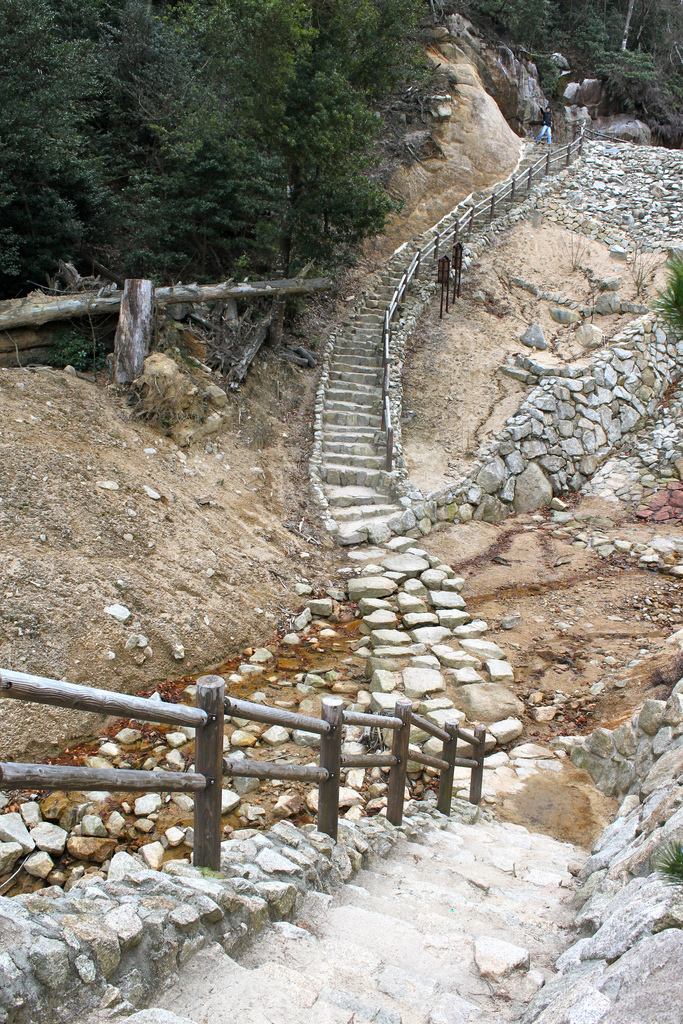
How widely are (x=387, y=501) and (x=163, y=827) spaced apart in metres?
7.44

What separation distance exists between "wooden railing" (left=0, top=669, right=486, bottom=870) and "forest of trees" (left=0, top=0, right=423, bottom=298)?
9316 millimetres

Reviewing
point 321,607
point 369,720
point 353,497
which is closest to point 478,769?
point 369,720

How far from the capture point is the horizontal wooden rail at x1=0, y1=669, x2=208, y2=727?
2256 millimetres

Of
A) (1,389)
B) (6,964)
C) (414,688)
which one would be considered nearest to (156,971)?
(6,964)

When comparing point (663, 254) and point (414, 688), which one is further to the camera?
point (663, 254)

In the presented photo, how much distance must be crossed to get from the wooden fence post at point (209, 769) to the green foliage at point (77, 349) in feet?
27.5

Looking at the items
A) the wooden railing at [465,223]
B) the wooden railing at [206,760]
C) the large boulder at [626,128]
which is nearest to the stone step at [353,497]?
the wooden railing at [465,223]

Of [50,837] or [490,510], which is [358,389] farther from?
[50,837]

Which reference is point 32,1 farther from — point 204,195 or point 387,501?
point 387,501

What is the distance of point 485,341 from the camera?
15.5 metres

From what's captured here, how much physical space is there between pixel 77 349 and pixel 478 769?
818 cm

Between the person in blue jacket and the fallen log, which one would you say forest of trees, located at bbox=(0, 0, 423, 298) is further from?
the person in blue jacket

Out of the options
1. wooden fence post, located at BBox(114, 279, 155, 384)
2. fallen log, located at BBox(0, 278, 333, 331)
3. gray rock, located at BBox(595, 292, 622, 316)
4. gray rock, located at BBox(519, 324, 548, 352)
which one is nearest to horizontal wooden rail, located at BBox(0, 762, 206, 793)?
wooden fence post, located at BBox(114, 279, 155, 384)

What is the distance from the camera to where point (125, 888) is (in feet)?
8.69
